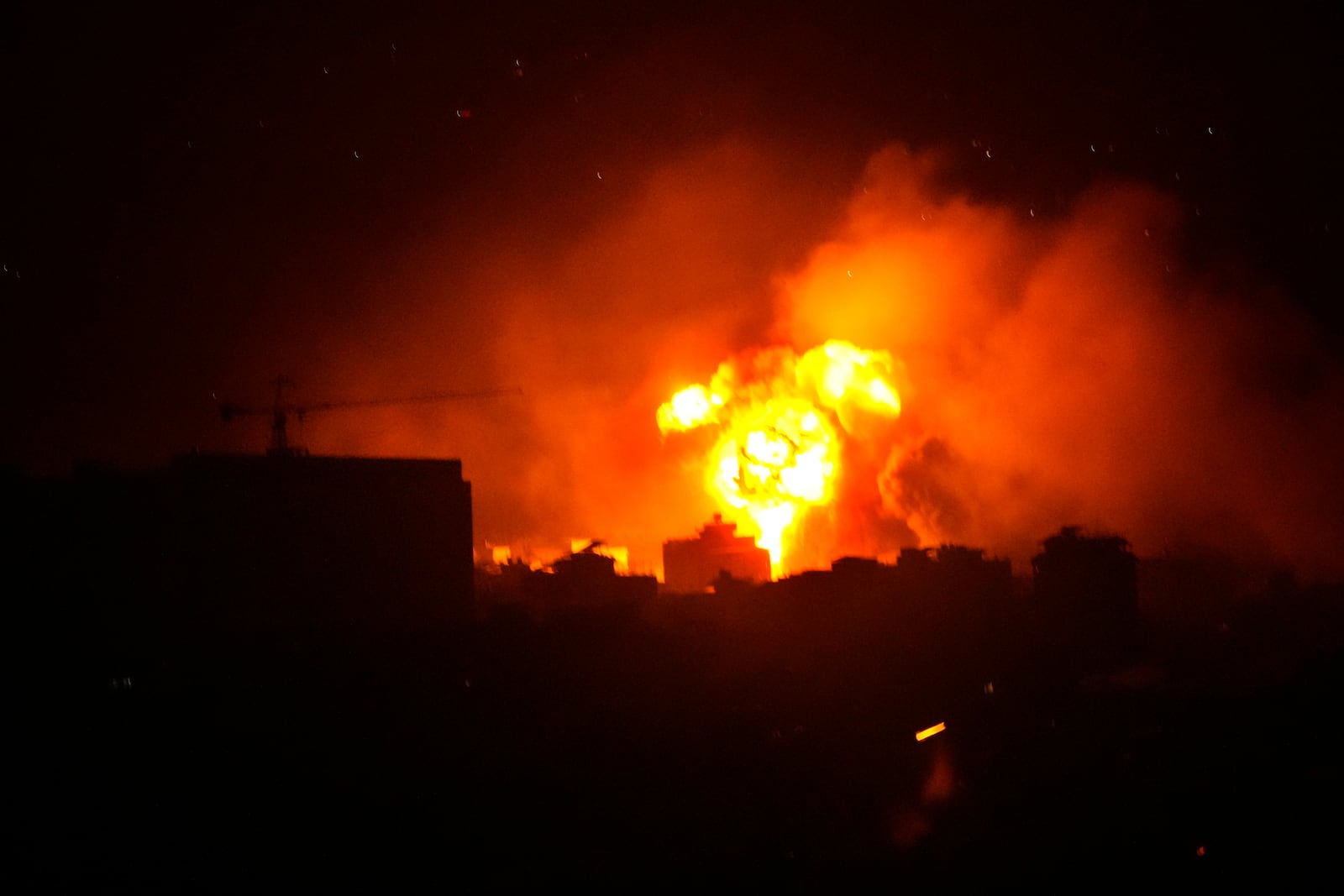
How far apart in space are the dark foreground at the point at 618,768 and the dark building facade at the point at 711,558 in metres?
16.4

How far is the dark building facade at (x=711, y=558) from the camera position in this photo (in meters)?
42.2

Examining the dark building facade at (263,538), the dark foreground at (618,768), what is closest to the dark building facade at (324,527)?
the dark building facade at (263,538)

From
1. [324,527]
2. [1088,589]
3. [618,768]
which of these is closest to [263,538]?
[324,527]

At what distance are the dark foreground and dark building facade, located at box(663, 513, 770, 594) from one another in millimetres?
16393

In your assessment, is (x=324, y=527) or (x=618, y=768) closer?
(x=618, y=768)

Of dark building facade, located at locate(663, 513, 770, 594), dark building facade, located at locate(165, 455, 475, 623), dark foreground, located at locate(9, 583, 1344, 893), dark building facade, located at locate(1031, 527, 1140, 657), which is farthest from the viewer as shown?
dark building facade, located at locate(663, 513, 770, 594)

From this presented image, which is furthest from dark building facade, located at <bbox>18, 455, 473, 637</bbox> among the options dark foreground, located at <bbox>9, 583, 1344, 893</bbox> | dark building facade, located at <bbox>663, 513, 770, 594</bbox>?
dark building facade, located at <bbox>663, 513, 770, 594</bbox>

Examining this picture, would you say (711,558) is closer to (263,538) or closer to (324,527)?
(324,527)

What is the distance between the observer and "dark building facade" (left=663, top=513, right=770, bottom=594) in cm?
4216

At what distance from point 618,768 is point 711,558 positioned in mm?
23713

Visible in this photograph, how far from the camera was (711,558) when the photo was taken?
139 ft

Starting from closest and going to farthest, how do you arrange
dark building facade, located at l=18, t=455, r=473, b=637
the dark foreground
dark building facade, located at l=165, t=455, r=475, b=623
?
the dark foreground → dark building facade, located at l=18, t=455, r=473, b=637 → dark building facade, located at l=165, t=455, r=475, b=623

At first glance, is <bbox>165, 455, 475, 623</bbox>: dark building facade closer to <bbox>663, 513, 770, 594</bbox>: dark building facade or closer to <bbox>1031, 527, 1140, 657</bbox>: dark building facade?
<bbox>663, 513, 770, 594</bbox>: dark building facade

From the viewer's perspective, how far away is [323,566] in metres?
34.1
